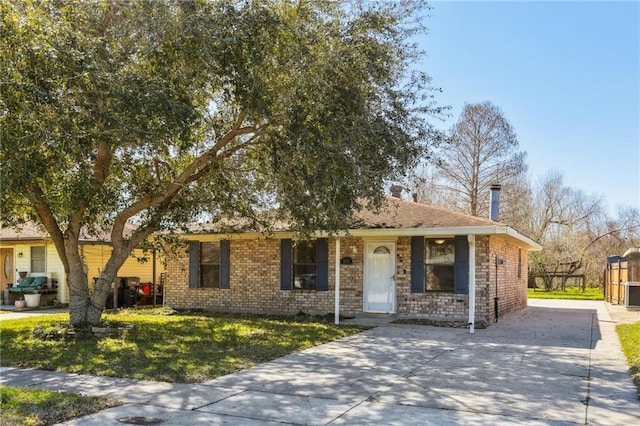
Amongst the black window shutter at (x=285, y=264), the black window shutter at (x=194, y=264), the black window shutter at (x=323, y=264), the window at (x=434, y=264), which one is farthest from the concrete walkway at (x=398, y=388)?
the black window shutter at (x=194, y=264)

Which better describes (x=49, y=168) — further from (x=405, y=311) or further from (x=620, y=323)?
(x=620, y=323)

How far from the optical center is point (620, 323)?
14.5 m

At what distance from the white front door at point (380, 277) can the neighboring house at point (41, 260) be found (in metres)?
8.72

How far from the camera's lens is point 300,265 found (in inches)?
612

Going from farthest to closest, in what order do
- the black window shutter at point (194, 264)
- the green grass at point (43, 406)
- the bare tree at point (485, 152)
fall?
the bare tree at point (485, 152) < the black window shutter at point (194, 264) < the green grass at point (43, 406)

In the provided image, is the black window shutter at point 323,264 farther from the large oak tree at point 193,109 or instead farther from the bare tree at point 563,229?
the bare tree at point 563,229

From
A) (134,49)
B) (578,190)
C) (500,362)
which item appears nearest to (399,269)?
(500,362)

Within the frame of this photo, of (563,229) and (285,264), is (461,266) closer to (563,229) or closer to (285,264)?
(285,264)

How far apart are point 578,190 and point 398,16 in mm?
35038

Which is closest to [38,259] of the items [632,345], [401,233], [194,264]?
[194,264]

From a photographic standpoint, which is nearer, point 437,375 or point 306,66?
point 437,375

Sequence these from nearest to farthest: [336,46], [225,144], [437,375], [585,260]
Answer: [437,375]
[336,46]
[225,144]
[585,260]

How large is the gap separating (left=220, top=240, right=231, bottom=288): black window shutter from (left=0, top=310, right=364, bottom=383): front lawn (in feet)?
7.35

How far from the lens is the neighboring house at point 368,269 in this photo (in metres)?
13.6
